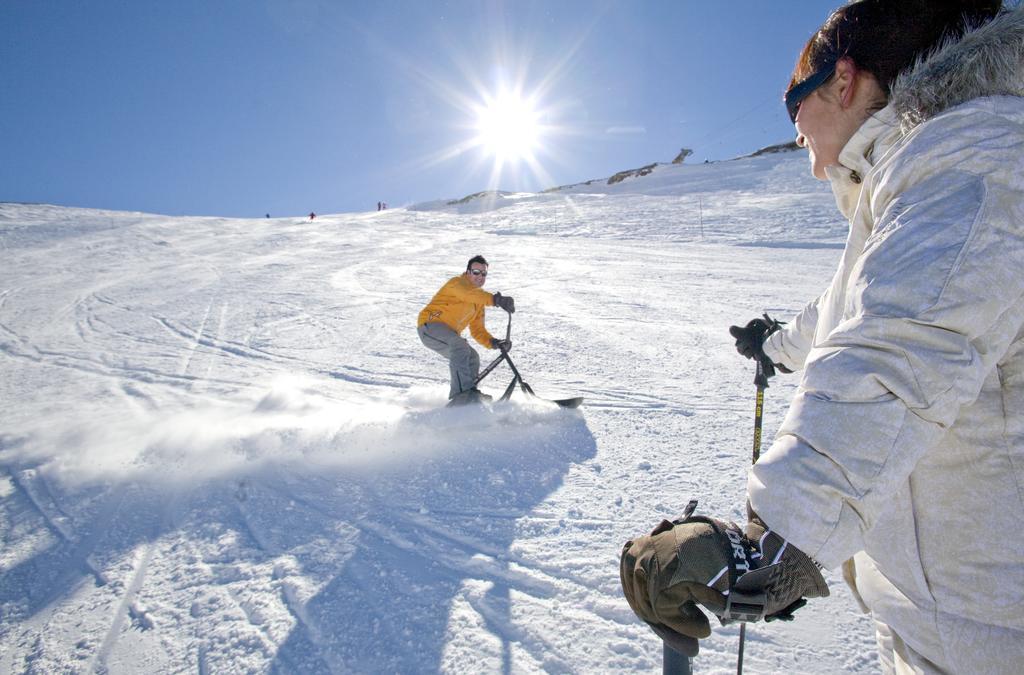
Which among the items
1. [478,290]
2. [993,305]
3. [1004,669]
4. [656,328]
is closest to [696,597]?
[1004,669]

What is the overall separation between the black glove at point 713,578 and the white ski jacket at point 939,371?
0.11m

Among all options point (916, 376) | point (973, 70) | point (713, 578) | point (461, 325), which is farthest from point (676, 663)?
point (461, 325)

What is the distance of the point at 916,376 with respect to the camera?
2.66ft

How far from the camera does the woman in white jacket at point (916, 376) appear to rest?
31.9 inches

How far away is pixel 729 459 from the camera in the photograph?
13.0ft

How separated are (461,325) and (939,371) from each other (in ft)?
18.1

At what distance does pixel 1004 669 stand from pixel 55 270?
64.2ft

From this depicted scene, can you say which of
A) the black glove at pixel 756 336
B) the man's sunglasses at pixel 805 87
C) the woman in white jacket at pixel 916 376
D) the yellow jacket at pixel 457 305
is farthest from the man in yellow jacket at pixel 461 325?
the woman in white jacket at pixel 916 376

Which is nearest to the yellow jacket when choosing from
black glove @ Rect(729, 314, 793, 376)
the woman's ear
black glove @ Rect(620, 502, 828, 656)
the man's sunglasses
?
black glove @ Rect(729, 314, 793, 376)

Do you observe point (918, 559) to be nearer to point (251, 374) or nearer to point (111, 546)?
point (111, 546)

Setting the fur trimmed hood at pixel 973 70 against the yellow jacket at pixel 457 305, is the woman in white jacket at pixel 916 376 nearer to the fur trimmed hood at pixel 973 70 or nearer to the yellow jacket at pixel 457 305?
the fur trimmed hood at pixel 973 70

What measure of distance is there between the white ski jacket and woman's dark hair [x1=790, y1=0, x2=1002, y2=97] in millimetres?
89

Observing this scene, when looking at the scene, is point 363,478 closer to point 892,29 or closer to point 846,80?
point 846,80

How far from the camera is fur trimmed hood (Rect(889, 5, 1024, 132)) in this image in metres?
0.96
